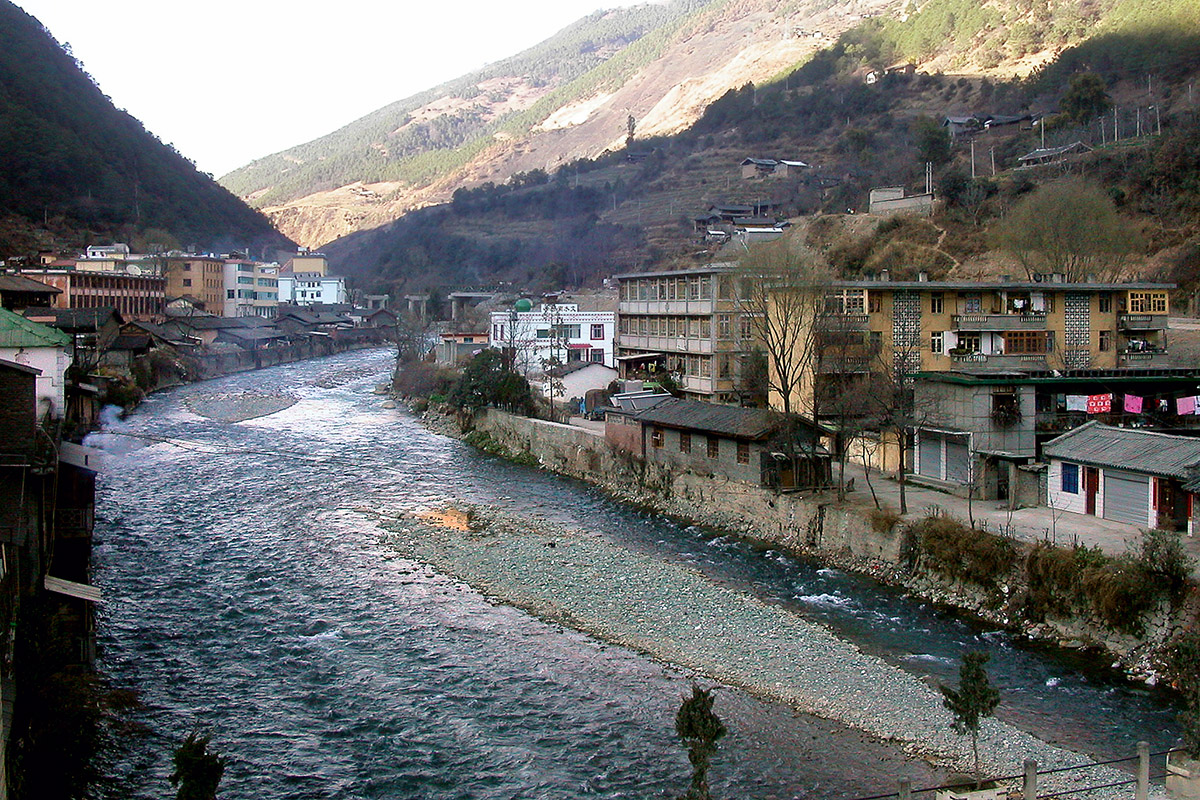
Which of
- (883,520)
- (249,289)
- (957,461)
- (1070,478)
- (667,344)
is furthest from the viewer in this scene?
(249,289)

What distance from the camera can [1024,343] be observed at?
22156 mm

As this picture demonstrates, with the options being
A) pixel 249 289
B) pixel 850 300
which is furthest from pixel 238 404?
pixel 249 289

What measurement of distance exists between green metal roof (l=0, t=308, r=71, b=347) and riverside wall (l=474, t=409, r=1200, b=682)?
1201 centimetres

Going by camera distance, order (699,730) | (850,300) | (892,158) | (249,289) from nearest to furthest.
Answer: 1. (699,730)
2. (850,300)
3. (892,158)
4. (249,289)

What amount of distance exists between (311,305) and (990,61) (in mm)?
54741

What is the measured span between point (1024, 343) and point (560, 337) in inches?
798

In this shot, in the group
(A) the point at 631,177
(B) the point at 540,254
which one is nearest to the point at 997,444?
(B) the point at 540,254

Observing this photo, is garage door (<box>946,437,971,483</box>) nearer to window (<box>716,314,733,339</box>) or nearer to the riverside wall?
the riverside wall

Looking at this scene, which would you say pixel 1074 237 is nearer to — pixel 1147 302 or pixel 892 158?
pixel 1147 302

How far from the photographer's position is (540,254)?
8044cm

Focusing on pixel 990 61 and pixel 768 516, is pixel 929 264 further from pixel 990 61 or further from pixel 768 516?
pixel 990 61

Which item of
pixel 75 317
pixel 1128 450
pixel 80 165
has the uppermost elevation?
pixel 80 165

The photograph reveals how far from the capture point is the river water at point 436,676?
33.4ft

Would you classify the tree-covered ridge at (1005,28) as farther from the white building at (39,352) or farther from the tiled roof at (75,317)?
the white building at (39,352)
